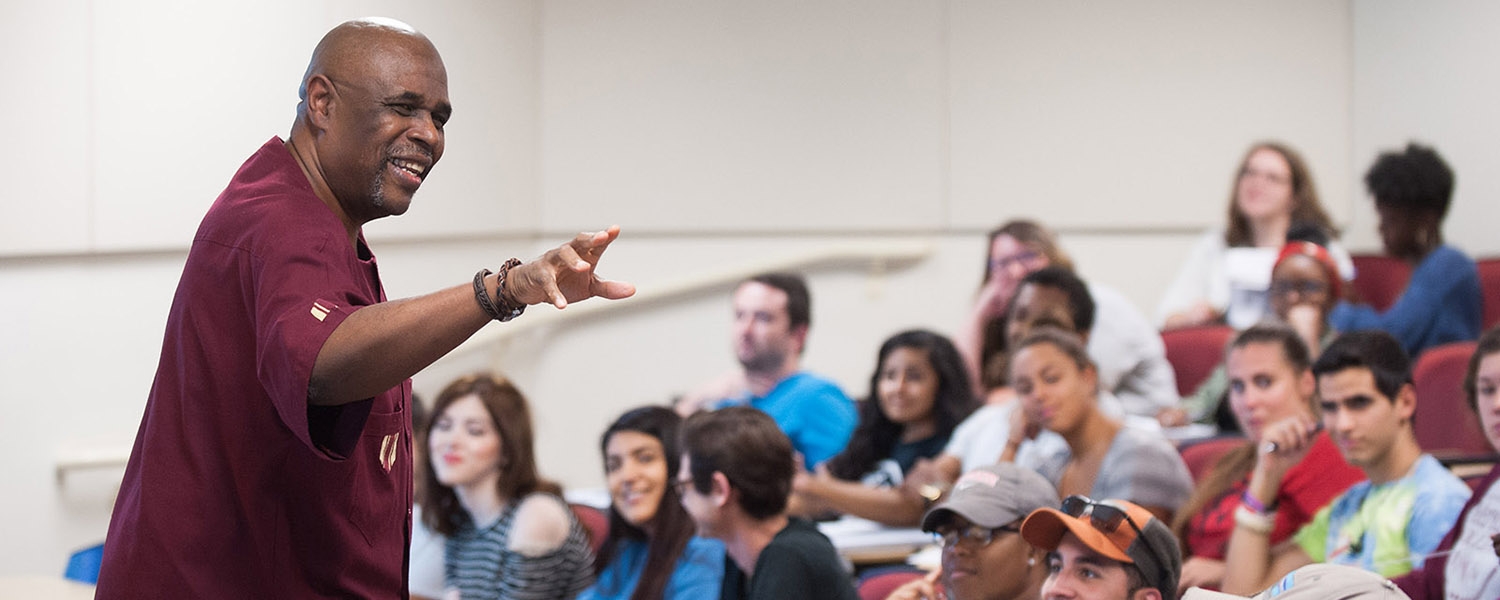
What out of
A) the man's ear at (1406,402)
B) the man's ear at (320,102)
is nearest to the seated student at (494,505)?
the man's ear at (1406,402)

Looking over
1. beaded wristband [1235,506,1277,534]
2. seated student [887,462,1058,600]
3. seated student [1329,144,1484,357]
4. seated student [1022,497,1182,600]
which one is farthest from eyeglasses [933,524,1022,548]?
seated student [1329,144,1484,357]

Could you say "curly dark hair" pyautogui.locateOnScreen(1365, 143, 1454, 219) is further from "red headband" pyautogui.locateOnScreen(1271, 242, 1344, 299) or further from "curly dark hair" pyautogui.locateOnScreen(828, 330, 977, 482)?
"curly dark hair" pyautogui.locateOnScreen(828, 330, 977, 482)

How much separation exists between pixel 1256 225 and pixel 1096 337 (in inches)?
37.0

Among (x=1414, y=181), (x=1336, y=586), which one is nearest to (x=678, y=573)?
(x=1336, y=586)

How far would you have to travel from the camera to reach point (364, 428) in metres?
1.48

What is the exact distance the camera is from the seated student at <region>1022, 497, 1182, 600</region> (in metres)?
2.04

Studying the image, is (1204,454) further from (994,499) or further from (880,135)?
(880,135)

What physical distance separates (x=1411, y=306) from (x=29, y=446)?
377 cm

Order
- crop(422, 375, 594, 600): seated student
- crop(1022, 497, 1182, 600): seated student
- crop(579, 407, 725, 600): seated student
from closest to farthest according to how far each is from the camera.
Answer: crop(1022, 497, 1182, 600): seated student < crop(579, 407, 725, 600): seated student < crop(422, 375, 594, 600): seated student

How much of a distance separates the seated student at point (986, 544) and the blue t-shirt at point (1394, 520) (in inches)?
27.4

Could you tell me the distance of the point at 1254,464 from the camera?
319cm

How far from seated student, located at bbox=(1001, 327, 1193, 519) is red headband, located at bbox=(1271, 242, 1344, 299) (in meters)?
1.19

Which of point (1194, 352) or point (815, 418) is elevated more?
point (1194, 352)

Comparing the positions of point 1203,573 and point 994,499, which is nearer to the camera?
point 994,499
